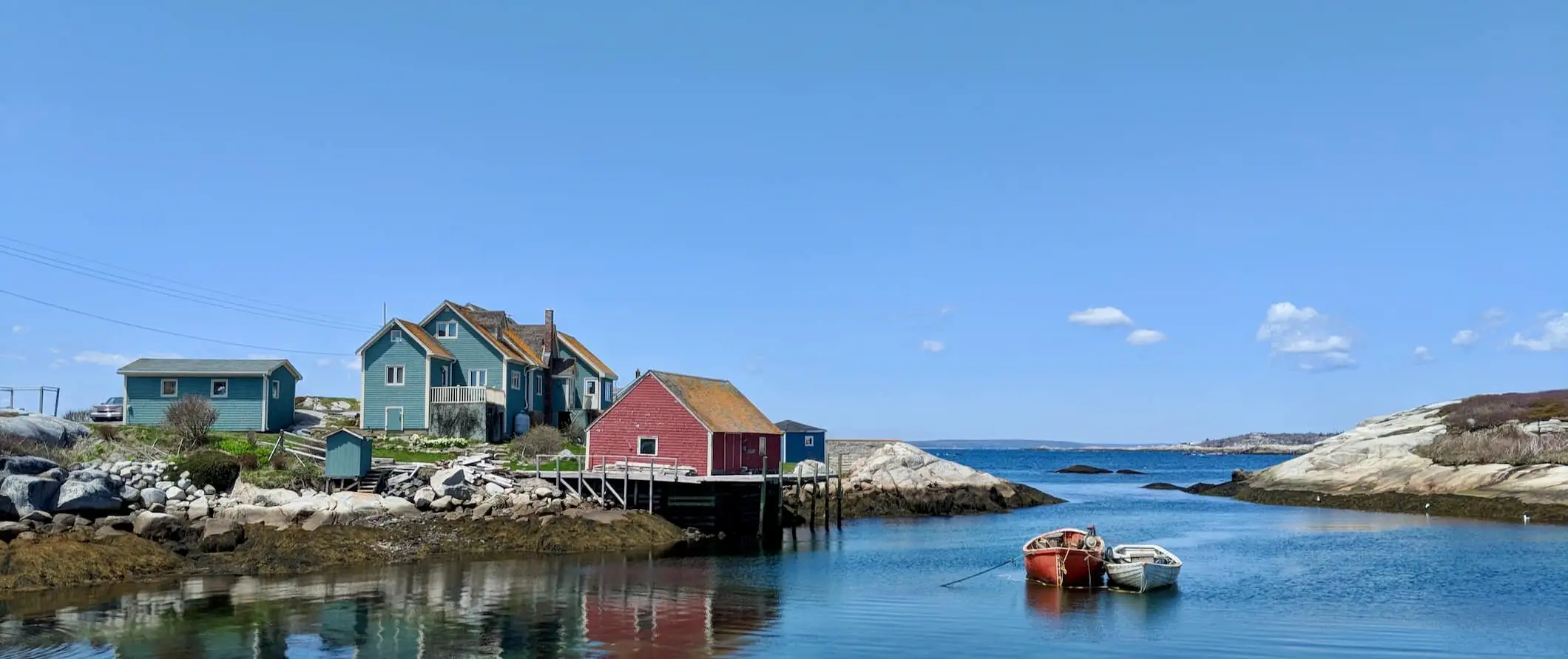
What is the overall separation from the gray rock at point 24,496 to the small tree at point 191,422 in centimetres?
1109

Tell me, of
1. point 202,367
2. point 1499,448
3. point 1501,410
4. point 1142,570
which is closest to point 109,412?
point 202,367

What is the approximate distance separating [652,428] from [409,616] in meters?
22.7

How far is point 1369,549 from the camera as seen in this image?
149 feet

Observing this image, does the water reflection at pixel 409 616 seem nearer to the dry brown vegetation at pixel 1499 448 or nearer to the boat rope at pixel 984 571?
the boat rope at pixel 984 571

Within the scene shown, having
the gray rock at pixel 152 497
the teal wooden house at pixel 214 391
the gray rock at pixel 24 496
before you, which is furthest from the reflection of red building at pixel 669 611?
the teal wooden house at pixel 214 391

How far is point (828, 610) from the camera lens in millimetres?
30234

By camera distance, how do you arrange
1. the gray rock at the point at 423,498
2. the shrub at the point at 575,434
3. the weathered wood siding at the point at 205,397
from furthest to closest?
the shrub at the point at 575,434 < the weathered wood siding at the point at 205,397 < the gray rock at the point at 423,498

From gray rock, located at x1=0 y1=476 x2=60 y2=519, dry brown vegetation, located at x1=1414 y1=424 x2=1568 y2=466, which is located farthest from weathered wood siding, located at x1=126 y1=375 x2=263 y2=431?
dry brown vegetation, located at x1=1414 y1=424 x2=1568 y2=466

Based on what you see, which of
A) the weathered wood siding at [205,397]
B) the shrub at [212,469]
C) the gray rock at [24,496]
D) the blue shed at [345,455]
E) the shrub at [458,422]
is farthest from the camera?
the shrub at [458,422]

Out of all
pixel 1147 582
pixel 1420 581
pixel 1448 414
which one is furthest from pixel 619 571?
pixel 1448 414

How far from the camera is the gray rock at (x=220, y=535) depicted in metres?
36.0

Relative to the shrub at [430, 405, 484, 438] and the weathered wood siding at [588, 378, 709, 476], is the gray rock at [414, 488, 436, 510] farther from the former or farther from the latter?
the shrub at [430, 405, 484, 438]

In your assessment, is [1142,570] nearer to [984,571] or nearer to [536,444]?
[984,571]

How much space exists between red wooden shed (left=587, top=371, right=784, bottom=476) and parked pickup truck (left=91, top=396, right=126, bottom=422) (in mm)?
24946
